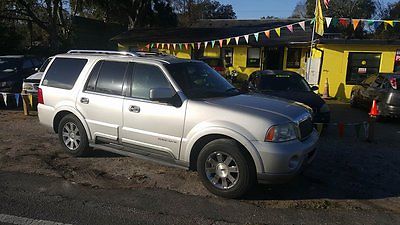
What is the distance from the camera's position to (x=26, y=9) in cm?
2667

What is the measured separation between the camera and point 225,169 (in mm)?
4637

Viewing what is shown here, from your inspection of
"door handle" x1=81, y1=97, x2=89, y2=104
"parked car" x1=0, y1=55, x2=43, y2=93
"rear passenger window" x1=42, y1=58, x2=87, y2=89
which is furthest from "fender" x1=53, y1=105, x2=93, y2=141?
"parked car" x1=0, y1=55, x2=43, y2=93

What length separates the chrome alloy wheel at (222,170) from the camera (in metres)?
4.60

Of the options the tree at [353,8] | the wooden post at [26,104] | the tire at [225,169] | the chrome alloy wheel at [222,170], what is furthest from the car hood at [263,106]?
the tree at [353,8]

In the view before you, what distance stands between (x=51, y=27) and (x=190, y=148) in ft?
88.8

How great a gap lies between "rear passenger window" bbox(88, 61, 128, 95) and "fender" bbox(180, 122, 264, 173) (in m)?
1.43

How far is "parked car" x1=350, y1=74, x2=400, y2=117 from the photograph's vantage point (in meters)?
10.1

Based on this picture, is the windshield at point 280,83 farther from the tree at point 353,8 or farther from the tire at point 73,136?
the tree at point 353,8

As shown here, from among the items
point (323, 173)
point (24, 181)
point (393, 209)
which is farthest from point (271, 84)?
point (24, 181)

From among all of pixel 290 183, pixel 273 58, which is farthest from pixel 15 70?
pixel 273 58

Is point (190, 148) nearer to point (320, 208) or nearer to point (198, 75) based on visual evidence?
point (198, 75)

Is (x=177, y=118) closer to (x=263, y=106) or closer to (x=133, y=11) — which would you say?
(x=263, y=106)

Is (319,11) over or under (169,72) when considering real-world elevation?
over

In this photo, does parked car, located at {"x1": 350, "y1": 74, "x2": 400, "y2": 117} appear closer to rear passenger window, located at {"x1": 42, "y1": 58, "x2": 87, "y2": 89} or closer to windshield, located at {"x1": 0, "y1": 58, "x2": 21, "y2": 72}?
rear passenger window, located at {"x1": 42, "y1": 58, "x2": 87, "y2": 89}
